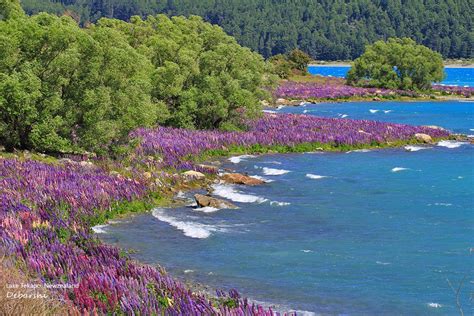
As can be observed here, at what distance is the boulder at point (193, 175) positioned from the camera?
2693cm

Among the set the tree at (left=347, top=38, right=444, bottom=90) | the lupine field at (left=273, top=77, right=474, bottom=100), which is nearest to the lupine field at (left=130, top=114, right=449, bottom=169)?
the lupine field at (left=273, top=77, right=474, bottom=100)

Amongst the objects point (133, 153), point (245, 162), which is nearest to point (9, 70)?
point (133, 153)

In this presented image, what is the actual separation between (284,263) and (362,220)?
605cm

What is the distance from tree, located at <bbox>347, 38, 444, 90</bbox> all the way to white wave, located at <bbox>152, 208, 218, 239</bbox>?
81.6 meters

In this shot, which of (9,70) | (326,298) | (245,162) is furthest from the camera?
(245,162)

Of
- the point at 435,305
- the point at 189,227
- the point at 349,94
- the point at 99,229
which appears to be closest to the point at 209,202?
the point at 189,227

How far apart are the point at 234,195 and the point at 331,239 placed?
6.53 metres

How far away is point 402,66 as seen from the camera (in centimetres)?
9831

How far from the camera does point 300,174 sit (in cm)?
3009

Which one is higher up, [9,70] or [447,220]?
[9,70]

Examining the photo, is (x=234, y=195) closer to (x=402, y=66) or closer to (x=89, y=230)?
(x=89, y=230)

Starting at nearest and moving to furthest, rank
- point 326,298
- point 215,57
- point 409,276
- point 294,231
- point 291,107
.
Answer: point 326,298
point 409,276
point 294,231
point 215,57
point 291,107

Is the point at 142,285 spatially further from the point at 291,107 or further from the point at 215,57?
the point at 291,107

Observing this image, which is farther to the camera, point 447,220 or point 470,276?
point 447,220
